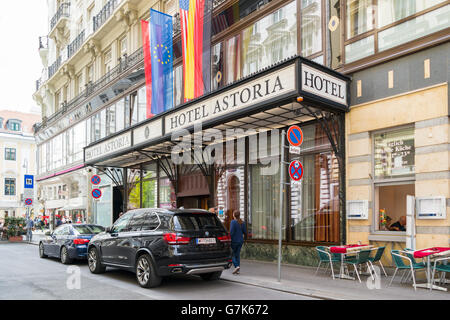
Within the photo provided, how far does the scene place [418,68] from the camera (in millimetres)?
9977

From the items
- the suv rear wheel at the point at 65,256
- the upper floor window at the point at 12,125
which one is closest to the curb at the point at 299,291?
the suv rear wheel at the point at 65,256

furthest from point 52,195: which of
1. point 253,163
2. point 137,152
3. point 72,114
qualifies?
point 253,163

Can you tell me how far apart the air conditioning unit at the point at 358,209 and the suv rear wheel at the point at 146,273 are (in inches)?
208

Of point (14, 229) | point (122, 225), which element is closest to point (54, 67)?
point (14, 229)

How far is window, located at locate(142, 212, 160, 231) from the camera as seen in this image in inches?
368

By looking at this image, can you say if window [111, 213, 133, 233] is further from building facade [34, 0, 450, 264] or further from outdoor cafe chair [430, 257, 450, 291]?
outdoor cafe chair [430, 257, 450, 291]

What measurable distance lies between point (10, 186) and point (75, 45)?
33.8 meters

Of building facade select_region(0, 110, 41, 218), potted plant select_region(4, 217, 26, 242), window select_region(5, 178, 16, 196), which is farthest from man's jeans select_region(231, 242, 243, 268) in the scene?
window select_region(5, 178, 16, 196)

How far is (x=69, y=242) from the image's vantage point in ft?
44.3

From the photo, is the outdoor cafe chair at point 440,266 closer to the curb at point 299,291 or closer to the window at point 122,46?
the curb at point 299,291

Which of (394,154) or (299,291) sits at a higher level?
(394,154)

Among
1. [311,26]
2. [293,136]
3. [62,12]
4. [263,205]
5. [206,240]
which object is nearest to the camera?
[206,240]

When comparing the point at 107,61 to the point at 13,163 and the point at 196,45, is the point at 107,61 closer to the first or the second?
the point at 196,45
